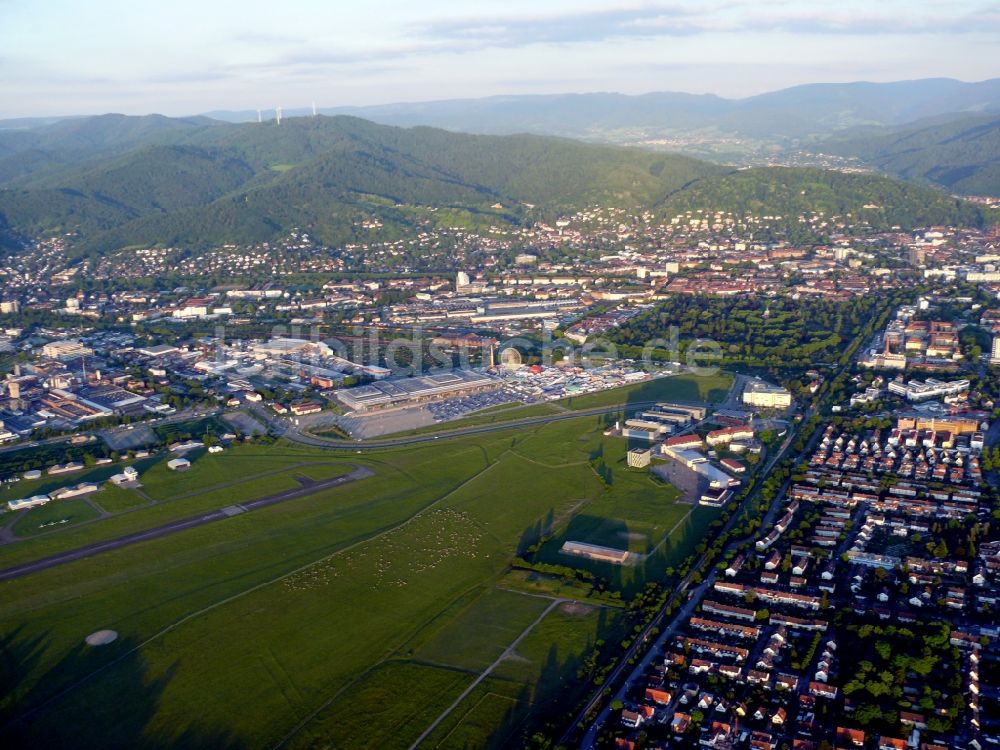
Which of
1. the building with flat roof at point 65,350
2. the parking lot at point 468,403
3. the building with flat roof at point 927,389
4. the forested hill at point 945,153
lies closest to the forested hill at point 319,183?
the forested hill at point 945,153

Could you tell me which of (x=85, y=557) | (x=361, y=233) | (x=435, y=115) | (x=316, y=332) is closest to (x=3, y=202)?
(x=361, y=233)

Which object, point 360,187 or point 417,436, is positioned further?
point 360,187

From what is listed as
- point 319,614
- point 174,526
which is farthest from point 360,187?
point 319,614

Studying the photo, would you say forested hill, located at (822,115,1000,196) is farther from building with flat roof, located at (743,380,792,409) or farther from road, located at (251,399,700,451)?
road, located at (251,399,700,451)

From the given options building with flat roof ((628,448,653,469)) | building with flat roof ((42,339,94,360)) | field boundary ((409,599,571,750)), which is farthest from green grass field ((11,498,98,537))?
building with flat roof ((42,339,94,360))

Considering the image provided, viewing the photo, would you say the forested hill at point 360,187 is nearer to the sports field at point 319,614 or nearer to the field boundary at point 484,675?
the sports field at point 319,614

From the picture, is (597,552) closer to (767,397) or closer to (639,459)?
(639,459)
